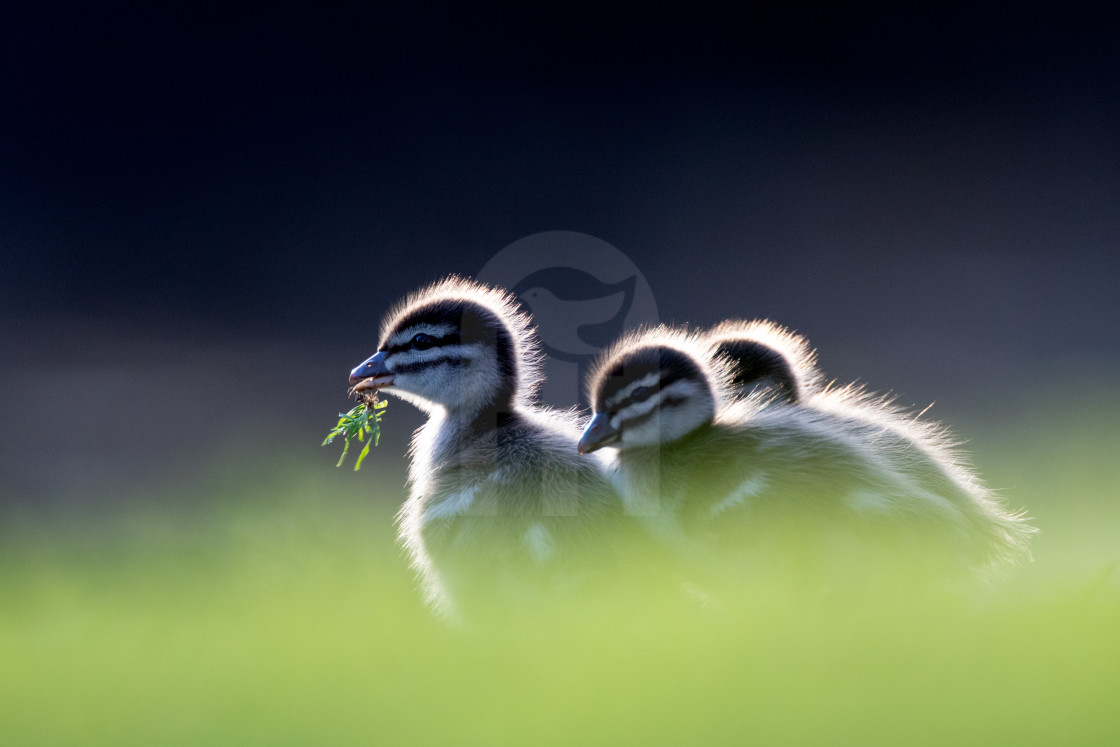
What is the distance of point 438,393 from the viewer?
2.81 meters

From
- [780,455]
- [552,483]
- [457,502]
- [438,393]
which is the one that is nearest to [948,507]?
[780,455]

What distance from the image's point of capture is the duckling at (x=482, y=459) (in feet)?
7.50

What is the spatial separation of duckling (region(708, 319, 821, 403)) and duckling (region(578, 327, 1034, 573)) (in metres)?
0.24

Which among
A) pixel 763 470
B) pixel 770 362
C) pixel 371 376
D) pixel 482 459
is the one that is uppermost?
pixel 770 362

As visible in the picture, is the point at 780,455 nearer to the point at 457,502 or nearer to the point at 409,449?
the point at 457,502

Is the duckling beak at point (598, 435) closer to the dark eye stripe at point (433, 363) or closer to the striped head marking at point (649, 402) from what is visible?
the striped head marking at point (649, 402)

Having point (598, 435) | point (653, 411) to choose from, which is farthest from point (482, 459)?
point (653, 411)

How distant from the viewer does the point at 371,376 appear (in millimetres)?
2846

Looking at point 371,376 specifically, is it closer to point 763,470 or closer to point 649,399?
point 649,399

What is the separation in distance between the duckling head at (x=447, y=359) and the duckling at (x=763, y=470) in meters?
0.35

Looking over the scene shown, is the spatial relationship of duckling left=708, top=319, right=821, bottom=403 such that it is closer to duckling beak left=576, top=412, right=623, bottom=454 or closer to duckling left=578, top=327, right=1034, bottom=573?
duckling left=578, top=327, right=1034, bottom=573

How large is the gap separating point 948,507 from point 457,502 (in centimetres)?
107

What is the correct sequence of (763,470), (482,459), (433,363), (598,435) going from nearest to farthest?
(763,470) < (598,435) < (482,459) < (433,363)

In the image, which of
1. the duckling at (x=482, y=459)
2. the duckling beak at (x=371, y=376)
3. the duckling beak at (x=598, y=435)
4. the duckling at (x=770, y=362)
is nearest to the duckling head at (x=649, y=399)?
the duckling beak at (x=598, y=435)
